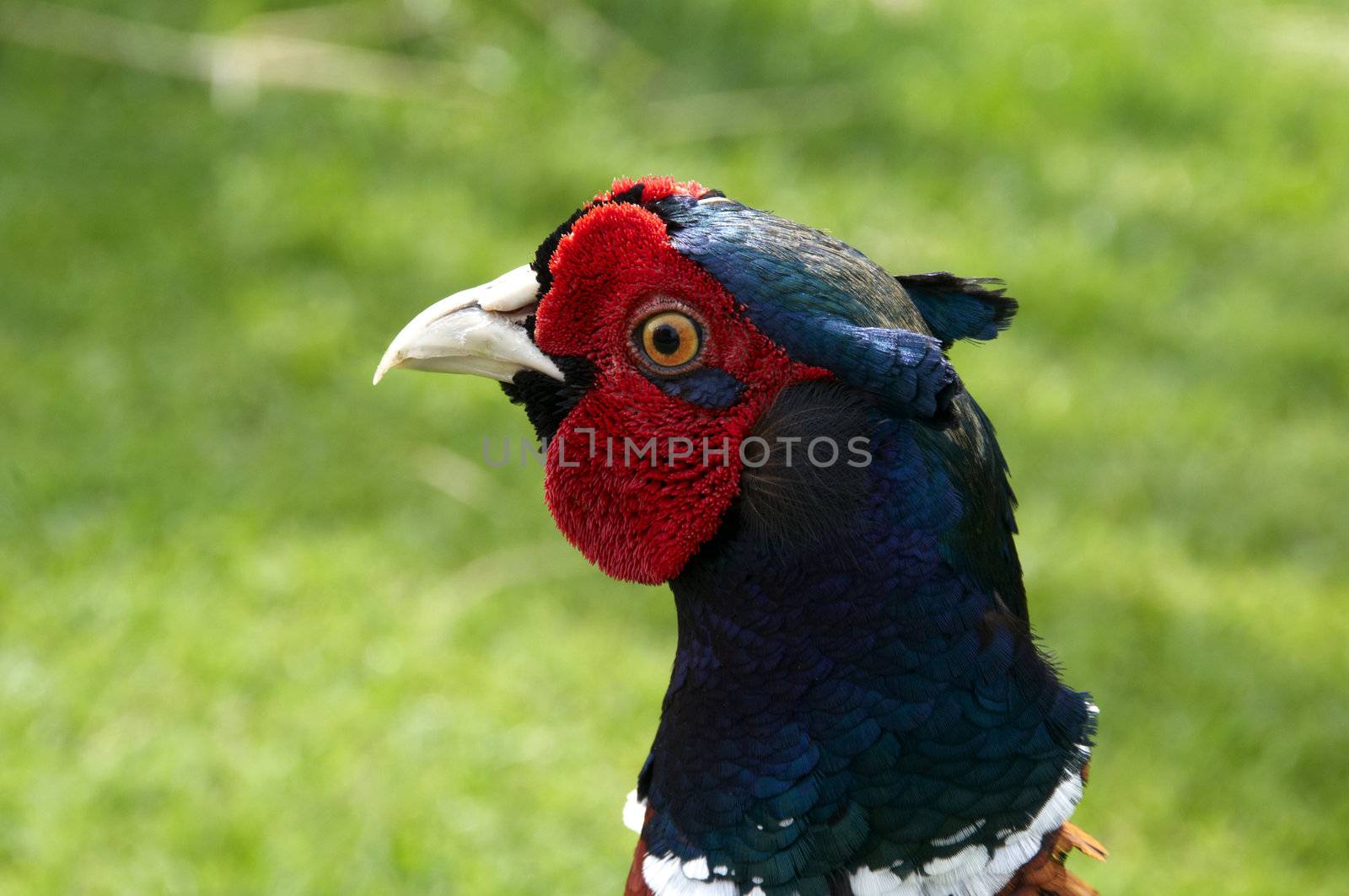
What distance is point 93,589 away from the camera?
4.18 metres

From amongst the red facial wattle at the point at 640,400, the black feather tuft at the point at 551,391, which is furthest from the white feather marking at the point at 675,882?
the black feather tuft at the point at 551,391

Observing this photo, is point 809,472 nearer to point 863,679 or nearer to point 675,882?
point 863,679

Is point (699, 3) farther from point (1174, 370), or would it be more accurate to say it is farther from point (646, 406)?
point (646, 406)

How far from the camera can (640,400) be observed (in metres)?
1.89

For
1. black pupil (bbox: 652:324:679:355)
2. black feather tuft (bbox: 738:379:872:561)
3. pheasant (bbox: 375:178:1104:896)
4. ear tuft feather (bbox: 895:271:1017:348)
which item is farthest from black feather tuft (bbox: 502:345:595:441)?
ear tuft feather (bbox: 895:271:1017:348)

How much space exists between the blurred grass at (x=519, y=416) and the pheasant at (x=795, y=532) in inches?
67.8

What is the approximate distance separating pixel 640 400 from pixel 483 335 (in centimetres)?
26

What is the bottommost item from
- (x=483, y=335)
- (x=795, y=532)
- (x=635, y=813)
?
(x=635, y=813)

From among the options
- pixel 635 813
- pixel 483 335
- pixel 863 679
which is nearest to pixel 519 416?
pixel 635 813

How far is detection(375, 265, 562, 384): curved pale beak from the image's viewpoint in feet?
6.51

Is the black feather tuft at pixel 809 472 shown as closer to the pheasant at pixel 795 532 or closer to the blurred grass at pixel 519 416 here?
the pheasant at pixel 795 532

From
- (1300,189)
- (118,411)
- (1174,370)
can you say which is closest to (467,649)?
(118,411)

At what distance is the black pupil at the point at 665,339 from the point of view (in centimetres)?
187

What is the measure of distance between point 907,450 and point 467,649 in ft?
8.57
